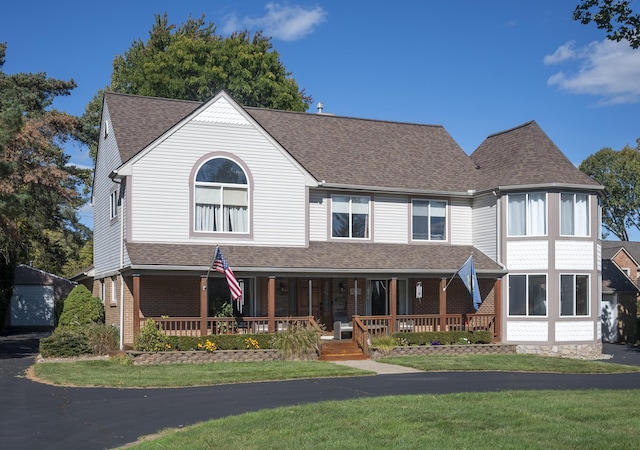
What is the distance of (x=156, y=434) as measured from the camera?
13.7 meters

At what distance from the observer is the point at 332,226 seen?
104ft

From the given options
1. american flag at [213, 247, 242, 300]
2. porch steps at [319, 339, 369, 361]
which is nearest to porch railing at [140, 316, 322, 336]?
porch steps at [319, 339, 369, 361]

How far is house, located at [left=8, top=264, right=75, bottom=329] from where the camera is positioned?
49.9 meters

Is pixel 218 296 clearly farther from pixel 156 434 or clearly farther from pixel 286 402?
pixel 156 434

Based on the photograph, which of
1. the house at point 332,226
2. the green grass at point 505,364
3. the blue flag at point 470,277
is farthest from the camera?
the blue flag at point 470,277

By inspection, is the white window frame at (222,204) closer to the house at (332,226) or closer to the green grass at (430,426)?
the house at (332,226)

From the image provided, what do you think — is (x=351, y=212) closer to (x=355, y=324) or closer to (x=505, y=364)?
(x=355, y=324)

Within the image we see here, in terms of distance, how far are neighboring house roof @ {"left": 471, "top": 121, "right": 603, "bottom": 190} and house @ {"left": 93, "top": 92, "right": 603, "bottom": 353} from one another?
3.4 inches

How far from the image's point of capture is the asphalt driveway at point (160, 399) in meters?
13.8

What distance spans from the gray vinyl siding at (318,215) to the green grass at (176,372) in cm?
697

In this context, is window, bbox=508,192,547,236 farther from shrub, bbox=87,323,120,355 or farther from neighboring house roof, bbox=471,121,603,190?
shrub, bbox=87,323,120,355

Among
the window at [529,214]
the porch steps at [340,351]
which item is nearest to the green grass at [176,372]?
the porch steps at [340,351]

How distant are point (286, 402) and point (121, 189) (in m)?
14.8

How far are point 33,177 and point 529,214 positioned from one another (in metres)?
19.6
